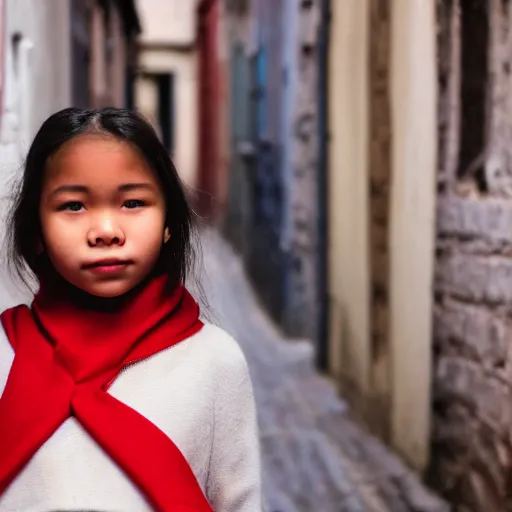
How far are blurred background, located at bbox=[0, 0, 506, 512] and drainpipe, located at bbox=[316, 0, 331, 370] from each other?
0.01m

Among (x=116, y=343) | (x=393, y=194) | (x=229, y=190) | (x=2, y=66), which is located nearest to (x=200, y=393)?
(x=116, y=343)

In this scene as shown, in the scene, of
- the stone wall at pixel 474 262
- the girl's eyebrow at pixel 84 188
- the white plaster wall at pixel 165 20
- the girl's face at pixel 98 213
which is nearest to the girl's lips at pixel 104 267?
the girl's face at pixel 98 213

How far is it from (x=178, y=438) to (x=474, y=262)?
1253mm

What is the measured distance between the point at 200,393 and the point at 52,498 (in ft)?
0.80

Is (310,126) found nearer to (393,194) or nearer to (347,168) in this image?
(347,168)

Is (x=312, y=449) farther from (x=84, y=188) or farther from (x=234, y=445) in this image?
(x=84, y=188)

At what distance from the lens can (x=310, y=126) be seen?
4074 mm

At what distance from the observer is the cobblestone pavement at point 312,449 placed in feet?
7.95

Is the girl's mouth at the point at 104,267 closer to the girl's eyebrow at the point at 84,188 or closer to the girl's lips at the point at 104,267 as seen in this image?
the girl's lips at the point at 104,267

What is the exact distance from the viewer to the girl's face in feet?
3.95

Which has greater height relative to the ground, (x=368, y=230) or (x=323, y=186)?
(x=323, y=186)

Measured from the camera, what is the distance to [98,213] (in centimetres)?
121

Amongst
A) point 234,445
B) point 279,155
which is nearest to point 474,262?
point 234,445

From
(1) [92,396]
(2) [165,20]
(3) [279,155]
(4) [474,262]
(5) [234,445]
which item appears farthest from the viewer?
(2) [165,20]
